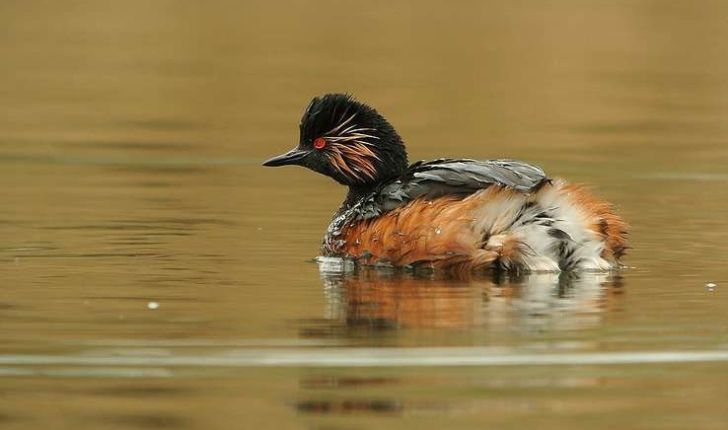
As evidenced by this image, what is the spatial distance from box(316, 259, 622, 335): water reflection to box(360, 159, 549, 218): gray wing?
38cm

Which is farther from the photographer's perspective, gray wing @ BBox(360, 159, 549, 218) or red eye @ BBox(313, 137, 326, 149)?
red eye @ BBox(313, 137, 326, 149)

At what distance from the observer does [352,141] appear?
10.5 metres

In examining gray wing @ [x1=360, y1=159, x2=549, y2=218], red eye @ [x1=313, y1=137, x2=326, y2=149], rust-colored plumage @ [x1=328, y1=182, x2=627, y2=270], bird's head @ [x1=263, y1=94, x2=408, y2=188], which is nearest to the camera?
rust-colored plumage @ [x1=328, y1=182, x2=627, y2=270]

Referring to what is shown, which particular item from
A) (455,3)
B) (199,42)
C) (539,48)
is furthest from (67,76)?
(455,3)

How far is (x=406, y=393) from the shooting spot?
21.5 feet

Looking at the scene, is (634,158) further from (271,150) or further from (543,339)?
(543,339)

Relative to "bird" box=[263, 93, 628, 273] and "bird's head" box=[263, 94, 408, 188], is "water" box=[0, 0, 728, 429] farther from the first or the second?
"bird's head" box=[263, 94, 408, 188]

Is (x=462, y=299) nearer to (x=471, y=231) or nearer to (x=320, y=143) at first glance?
(x=471, y=231)

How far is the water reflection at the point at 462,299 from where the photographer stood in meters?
7.90

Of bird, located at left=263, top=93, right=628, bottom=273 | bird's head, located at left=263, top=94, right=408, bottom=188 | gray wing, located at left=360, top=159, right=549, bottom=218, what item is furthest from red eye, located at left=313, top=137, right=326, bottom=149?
gray wing, located at left=360, top=159, right=549, bottom=218

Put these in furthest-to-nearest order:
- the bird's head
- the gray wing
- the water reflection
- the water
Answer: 1. the bird's head
2. the gray wing
3. the water reflection
4. the water

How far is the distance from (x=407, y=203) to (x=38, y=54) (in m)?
15.9

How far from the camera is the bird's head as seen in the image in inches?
411

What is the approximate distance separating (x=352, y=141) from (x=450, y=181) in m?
1.10
